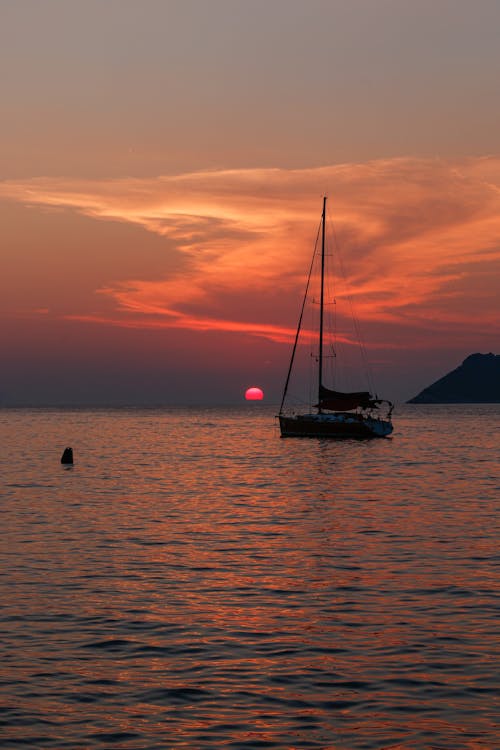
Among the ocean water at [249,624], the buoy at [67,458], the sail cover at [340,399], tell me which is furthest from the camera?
the sail cover at [340,399]

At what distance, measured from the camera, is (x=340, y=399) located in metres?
95.0

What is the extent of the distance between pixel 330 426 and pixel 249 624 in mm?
78471

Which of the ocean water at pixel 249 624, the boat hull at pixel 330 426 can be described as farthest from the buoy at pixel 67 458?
the boat hull at pixel 330 426

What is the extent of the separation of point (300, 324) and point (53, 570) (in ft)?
246

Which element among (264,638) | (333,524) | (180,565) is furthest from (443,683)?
(333,524)

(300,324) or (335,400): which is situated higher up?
(300,324)

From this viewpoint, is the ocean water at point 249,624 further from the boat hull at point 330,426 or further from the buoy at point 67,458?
the boat hull at point 330,426

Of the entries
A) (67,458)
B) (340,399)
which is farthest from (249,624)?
(340,399)

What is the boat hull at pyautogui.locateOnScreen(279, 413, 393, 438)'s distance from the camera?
96.8 metres

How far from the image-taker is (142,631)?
18078 mm

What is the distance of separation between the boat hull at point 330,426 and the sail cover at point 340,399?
1.69m

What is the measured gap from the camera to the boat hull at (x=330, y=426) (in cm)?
9675

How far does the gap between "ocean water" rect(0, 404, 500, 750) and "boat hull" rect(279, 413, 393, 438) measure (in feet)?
176

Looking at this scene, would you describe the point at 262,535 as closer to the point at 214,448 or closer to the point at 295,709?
the point at 295,709
